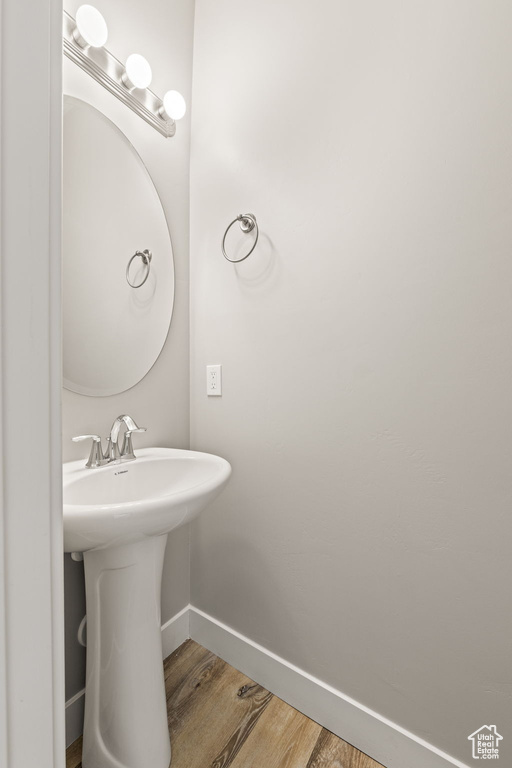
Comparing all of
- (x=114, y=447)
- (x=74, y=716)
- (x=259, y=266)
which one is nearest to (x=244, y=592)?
(x=74, y=716)

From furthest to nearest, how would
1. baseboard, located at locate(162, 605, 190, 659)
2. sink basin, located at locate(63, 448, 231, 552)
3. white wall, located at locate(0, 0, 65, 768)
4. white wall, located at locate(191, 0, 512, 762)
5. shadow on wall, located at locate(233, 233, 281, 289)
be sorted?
1. baseboard, located at locate(162, 605, 190, 659)
2. shadow on wall, located at locate(233, 233, 281, 289)
3. white wall, located at locate(191, 0, 512, 762)
4. sink basin, located at locate(63, 448, 231, 552)
5. white wall, located at locate(0, 0, 65, 768)

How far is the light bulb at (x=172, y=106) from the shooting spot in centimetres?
122

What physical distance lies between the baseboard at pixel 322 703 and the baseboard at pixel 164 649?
0.04 metres

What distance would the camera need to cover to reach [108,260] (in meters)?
1.15

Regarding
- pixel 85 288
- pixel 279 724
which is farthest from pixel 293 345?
pixel 279 724

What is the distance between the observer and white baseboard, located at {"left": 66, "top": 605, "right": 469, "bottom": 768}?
944 mm

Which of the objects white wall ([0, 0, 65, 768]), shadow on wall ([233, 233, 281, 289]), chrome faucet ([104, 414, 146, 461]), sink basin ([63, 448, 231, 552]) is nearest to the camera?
white wall ([0, 0, 65, 768])

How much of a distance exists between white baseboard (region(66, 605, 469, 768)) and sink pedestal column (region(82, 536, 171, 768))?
0.61 feet

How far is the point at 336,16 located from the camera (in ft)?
3.45

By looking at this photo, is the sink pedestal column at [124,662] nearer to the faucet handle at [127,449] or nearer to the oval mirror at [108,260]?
the faucet handle at [127,449]

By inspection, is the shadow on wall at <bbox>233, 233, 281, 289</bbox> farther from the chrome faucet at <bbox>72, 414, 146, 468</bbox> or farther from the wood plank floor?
the wood plank floor

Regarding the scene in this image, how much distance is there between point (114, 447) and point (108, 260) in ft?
1.94

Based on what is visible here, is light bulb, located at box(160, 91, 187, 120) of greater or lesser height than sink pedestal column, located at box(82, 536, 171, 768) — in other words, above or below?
above

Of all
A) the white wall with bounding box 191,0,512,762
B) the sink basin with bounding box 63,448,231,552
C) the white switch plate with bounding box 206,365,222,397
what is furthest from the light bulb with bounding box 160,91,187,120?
the sink basin with bounding box 63,448,231,552
